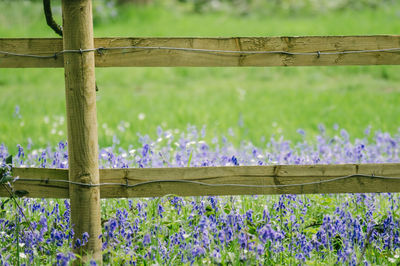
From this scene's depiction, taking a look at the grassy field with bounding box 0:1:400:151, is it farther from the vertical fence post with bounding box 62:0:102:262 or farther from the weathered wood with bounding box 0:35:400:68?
the vertical fence post with bounding box 62:0:102:262

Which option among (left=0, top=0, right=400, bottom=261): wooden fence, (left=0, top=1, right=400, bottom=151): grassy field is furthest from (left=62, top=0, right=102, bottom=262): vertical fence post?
(left=0, top=1, right=400, bottom=151): grassy field

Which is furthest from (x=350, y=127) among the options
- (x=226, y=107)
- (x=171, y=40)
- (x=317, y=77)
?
(x=171, y=40)

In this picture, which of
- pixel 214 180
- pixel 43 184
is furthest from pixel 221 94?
pixel 43 184

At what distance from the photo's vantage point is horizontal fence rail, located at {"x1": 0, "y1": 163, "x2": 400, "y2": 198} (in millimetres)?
3000

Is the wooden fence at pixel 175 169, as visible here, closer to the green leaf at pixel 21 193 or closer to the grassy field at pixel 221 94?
the green leaf at pixel 21 193

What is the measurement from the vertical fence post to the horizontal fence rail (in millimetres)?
117

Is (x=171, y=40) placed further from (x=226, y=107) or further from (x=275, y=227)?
(x=226, y=107)

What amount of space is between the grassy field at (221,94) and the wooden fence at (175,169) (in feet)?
8.76

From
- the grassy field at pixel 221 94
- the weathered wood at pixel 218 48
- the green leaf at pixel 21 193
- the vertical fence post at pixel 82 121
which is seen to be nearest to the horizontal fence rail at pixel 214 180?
the green leaf at pixel 21 193

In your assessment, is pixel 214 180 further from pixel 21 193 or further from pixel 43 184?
pixel 21 193

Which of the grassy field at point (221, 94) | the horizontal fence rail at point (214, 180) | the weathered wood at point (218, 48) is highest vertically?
the grassy field at point (221, 94)

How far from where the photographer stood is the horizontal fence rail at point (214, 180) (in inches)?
118

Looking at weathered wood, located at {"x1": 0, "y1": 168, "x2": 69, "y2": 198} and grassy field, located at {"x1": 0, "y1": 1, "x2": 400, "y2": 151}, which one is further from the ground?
grassy field, located at {"x1": 0, "y1": 1, "x2": 400, "y2": 151}

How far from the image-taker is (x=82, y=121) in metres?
2.86
